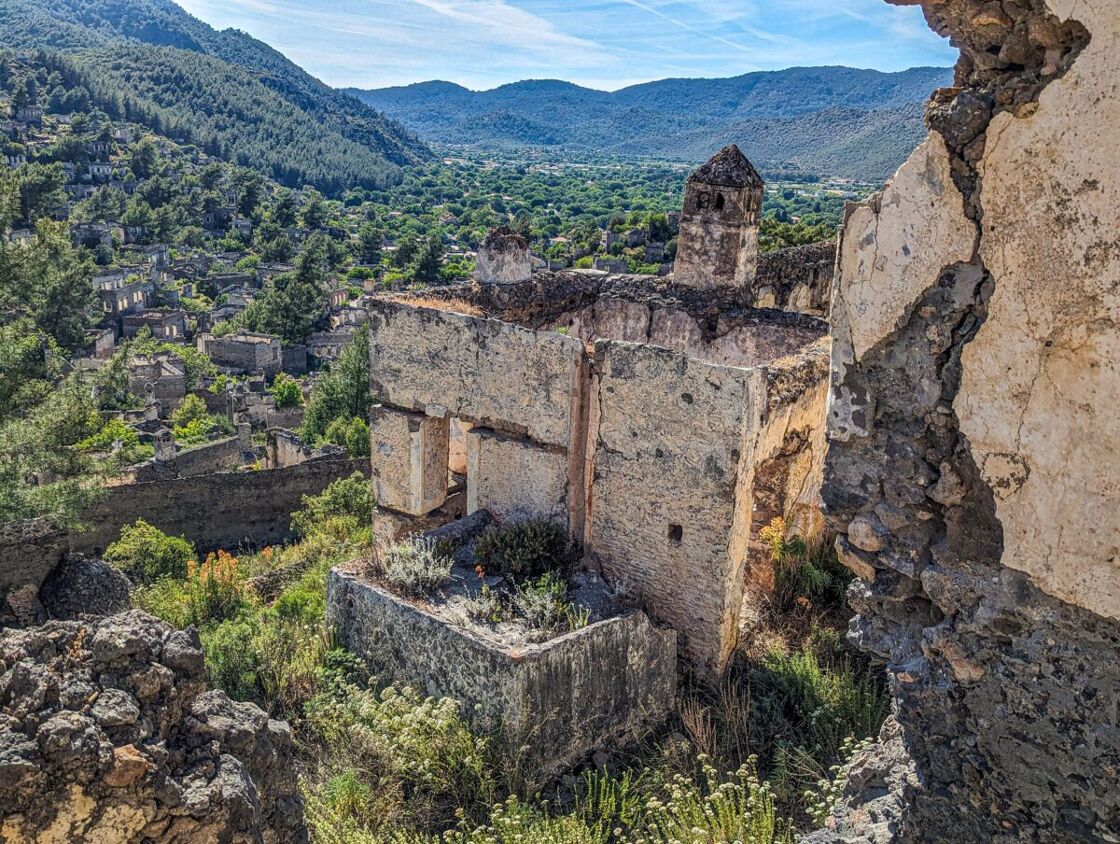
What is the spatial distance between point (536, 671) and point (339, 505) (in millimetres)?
11083

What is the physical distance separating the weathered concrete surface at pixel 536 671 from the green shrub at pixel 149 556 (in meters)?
10.0

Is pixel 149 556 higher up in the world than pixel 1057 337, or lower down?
lower down

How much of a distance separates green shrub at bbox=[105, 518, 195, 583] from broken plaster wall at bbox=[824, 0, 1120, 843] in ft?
46.6

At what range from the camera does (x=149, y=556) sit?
53.6 feet

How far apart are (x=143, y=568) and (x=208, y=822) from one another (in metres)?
12.7

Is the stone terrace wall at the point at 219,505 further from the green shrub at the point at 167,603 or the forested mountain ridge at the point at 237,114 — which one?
the forested mountain ridge at the point at 237,114

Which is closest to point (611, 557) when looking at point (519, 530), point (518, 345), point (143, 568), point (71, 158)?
point (519, 530)

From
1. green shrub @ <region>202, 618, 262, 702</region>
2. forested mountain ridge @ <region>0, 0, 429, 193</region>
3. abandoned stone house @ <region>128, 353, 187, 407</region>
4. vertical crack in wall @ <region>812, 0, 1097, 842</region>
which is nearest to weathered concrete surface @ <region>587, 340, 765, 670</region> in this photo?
green shrub @ <region>202, 618, 262, 702</region>

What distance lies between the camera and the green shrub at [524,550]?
7453mm

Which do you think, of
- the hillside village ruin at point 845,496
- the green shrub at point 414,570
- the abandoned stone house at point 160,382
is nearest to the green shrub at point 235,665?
the hillside village ruin at point 845,496

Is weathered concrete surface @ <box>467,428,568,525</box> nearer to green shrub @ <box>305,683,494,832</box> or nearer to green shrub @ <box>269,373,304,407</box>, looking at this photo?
green shrub @ <box>305,683,494,832</box>

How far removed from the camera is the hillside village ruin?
300cm

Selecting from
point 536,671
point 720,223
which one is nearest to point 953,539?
point 536,671

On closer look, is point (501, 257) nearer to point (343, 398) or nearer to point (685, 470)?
point (685, 470)
